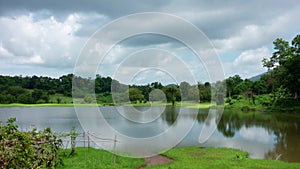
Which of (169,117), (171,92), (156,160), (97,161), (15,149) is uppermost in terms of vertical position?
(171,92)

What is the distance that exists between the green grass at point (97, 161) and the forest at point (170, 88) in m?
3.42

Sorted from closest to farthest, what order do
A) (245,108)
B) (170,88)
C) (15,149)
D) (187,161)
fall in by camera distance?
(15,149) → (187,161) → (170,88) → (245,108)

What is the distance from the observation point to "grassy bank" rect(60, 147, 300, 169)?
1072 centimetres

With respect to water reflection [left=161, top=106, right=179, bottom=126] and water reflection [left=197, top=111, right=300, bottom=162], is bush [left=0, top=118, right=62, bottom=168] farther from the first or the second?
water reflection [left=161, top=106, right=179, bottom=126]

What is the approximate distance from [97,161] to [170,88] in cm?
2845

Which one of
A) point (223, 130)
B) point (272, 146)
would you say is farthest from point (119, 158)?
point (223, 130)

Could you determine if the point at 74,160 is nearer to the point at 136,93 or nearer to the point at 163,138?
the point at 163,138

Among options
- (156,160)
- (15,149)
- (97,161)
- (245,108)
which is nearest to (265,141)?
(156,160)

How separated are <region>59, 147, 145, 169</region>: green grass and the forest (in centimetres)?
342

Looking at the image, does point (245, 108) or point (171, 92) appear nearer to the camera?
point (171, 92)

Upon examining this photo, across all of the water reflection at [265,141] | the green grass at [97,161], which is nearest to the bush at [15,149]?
the green grass at [97,161]

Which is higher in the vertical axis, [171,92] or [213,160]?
[171,92]

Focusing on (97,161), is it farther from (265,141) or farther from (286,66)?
(286,66)

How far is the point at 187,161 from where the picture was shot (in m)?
11.6
